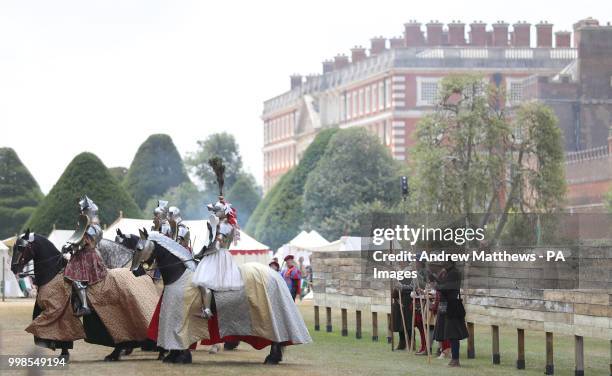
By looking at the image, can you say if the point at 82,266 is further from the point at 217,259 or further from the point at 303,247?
the point at 303,247

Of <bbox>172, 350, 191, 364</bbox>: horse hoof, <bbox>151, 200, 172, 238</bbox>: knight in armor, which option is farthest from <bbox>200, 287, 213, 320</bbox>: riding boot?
<bbox>151, 200, 172, 238</bbox>: knight in armor

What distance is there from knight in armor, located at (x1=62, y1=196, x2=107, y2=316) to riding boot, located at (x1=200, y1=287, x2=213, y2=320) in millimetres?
1762

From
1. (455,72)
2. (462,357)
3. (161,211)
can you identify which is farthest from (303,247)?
(462,357)

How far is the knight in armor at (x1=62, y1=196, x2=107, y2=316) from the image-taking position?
22.1 m

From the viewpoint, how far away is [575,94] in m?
96.0

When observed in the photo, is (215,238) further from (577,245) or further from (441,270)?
(577,245)

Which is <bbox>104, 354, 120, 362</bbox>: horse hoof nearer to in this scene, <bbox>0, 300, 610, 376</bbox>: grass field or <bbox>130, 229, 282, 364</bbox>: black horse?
<bbox>0, 300, 610, 376</bbox>: grass field

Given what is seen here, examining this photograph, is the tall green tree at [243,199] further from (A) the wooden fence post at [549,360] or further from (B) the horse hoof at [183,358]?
(A) the wooden fence post at [549,360]

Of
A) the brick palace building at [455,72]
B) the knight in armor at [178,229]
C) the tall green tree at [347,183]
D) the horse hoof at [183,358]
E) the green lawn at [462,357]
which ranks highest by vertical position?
the brick palace building at [455,72]

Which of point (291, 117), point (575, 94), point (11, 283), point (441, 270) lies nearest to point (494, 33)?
point (575, 94)

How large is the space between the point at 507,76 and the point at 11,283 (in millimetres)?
54803

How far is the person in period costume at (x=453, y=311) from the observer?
2250 centimetres

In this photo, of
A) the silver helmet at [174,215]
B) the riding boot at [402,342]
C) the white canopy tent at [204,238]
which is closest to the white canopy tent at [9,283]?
the white canopy tent at [204,238]

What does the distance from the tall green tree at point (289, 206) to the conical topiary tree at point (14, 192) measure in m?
13.6
